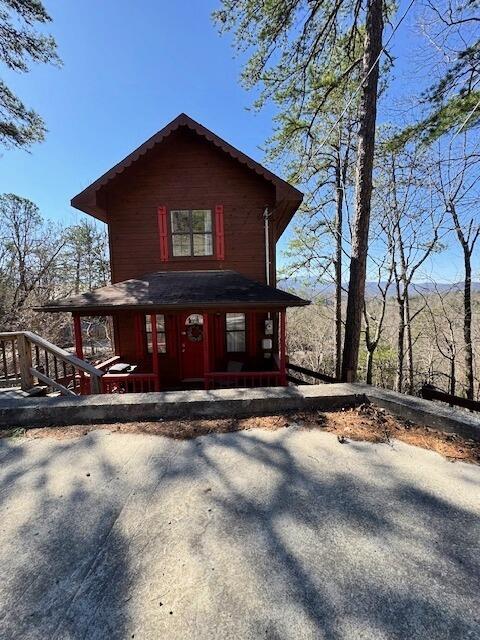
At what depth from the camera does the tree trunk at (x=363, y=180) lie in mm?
6008

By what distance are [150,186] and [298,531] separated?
29.6ft

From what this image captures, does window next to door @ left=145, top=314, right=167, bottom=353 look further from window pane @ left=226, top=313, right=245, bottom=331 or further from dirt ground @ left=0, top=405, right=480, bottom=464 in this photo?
dirt ground @ left=0, top=405, right=480, bottom=464

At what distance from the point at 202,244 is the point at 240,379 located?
4039 millimetres

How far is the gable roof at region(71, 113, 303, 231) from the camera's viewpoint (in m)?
8.09

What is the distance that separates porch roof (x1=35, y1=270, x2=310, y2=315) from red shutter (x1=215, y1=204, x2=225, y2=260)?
0.77 meters

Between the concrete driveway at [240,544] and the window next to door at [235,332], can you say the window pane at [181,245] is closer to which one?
the window next to door at [235,332]

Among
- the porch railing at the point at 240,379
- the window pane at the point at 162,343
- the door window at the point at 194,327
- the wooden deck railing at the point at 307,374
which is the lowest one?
the wooden deck railing at the point at 307,374

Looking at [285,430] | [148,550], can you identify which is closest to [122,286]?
[285,430]

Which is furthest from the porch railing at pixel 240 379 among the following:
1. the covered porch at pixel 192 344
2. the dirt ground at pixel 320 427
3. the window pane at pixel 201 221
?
the window pane at pixel 201 221

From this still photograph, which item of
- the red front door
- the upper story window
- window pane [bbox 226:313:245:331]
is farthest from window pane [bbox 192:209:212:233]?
the red front door

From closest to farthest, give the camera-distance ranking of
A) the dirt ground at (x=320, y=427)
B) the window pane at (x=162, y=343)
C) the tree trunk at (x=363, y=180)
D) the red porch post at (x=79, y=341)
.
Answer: the dirt ground at (x=320, y=427) < the tree trunk at (x=363, y=180) < the red porch post at (x=79, y=341) < the window pane at (x=162, y=343)

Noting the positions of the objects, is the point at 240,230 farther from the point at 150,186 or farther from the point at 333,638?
the point at 333,638

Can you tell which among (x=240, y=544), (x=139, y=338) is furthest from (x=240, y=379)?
(x=240, y=544)

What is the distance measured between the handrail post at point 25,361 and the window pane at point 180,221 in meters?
4.87
